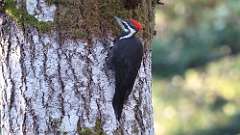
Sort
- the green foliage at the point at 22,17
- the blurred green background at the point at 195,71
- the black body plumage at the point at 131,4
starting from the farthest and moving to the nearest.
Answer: the blurred green background at the point at 195,71
the black body plumage at the point at 131,4
the green foliage at the point at 22,17

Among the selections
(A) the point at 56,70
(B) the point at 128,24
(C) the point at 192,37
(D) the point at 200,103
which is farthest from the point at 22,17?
(D) the point at 200,103

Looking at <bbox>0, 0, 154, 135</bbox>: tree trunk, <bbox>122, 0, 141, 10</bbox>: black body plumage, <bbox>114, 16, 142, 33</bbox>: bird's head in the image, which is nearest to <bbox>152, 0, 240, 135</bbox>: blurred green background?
<bbox>122, 0, 141, 10</bbox>: black body plumage

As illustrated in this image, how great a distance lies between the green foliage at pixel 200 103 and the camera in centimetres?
917

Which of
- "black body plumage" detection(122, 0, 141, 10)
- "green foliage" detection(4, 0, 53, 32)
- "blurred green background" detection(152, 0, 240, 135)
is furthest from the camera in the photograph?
"blurred green background" detection(152, 0, 240, 135)

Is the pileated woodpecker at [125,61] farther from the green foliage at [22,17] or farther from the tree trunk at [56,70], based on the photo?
the green foliage at [22,17]

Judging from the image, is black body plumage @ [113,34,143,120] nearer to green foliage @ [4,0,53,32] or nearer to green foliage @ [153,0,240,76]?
green foliage @ [4,0,53,32]

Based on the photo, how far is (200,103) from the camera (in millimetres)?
9484

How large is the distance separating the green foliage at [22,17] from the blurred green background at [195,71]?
228 inches

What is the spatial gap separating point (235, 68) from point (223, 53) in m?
0.60

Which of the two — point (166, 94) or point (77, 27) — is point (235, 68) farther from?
point (77, 27)

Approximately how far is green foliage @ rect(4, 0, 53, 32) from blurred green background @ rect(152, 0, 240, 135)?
5.79 metres

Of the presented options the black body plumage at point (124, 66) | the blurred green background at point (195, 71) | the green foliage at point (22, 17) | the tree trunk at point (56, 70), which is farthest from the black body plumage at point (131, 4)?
the blurred green background at point (195, 71)

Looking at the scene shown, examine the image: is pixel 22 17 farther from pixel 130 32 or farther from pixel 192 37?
pixel 192 37

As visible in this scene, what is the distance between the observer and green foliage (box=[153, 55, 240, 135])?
9172 mm
